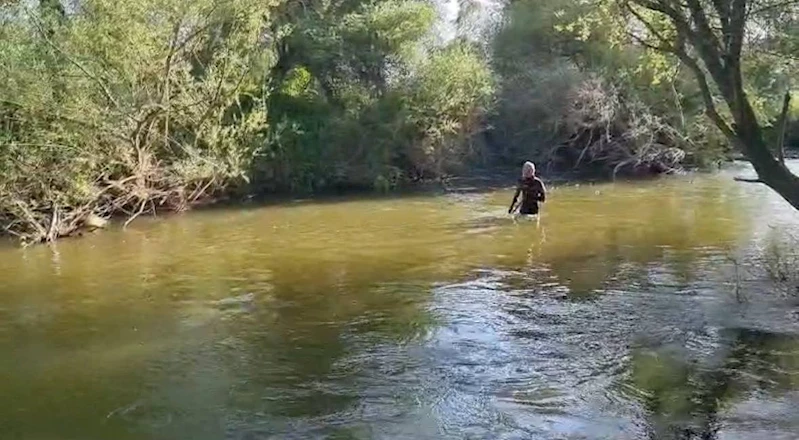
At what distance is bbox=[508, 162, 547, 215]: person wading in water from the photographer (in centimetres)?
1953

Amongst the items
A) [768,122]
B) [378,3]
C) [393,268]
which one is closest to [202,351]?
[393,268]

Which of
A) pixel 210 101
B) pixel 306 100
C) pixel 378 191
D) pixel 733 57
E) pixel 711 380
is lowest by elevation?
pixel 711 380

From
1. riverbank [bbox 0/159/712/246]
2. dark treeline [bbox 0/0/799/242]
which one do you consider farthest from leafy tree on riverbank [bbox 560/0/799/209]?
riverbank [bbox 0/159/712/246]

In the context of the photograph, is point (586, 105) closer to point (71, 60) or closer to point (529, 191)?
point (529, 191)

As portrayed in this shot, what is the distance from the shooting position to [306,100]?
2866 centimetres

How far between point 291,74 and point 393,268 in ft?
48.7

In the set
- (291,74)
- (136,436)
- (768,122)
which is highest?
(291,74)

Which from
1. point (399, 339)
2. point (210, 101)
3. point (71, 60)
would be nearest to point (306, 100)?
point (210, 101)

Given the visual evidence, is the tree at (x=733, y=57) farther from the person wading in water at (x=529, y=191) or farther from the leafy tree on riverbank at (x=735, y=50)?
the person wading in water at (x=529, y=191)

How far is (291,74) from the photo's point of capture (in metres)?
28.7

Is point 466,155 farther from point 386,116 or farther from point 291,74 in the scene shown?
point 291,74

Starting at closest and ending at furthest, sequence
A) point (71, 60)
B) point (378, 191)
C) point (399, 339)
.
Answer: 1. point (399, 339)
2. point (71, 60)
3. point (378, 191)

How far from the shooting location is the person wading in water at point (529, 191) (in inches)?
769

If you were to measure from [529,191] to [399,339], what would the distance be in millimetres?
9948
